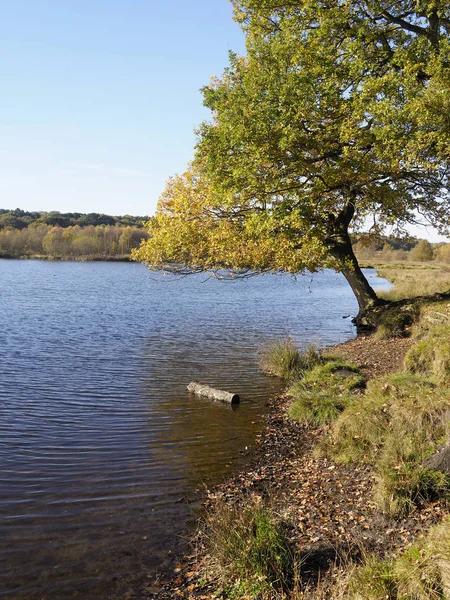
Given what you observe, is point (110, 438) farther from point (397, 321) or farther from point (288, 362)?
point (397, 321)

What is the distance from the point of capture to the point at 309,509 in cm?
700

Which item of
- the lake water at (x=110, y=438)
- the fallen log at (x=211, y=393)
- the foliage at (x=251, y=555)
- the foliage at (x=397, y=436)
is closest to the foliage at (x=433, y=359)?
the foliage at (x=397, y=436)

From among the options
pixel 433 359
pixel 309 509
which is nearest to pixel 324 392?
pixel 433 359

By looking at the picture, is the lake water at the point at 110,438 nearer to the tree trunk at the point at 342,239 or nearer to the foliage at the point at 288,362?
the foliage at the point at 288,362

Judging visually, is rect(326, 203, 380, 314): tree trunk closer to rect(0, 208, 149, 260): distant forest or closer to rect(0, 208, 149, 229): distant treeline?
rect(0, 208, 149, 260): distant forest

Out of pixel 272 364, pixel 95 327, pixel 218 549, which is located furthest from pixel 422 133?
pixel 95 327

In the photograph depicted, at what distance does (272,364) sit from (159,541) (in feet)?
31.1

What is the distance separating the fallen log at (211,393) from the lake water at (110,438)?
0.28 metres

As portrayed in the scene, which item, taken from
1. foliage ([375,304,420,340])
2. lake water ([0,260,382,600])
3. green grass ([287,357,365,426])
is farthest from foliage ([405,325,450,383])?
foliage ([375,304,420,340])

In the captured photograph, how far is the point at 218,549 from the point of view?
5.72 m

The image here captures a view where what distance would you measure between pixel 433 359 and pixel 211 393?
19.4 ft

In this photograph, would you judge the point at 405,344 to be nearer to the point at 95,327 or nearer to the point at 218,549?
the point at 218,549

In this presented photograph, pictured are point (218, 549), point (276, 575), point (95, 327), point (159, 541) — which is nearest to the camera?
point (276, 575)

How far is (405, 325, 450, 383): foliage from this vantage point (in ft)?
34.2
